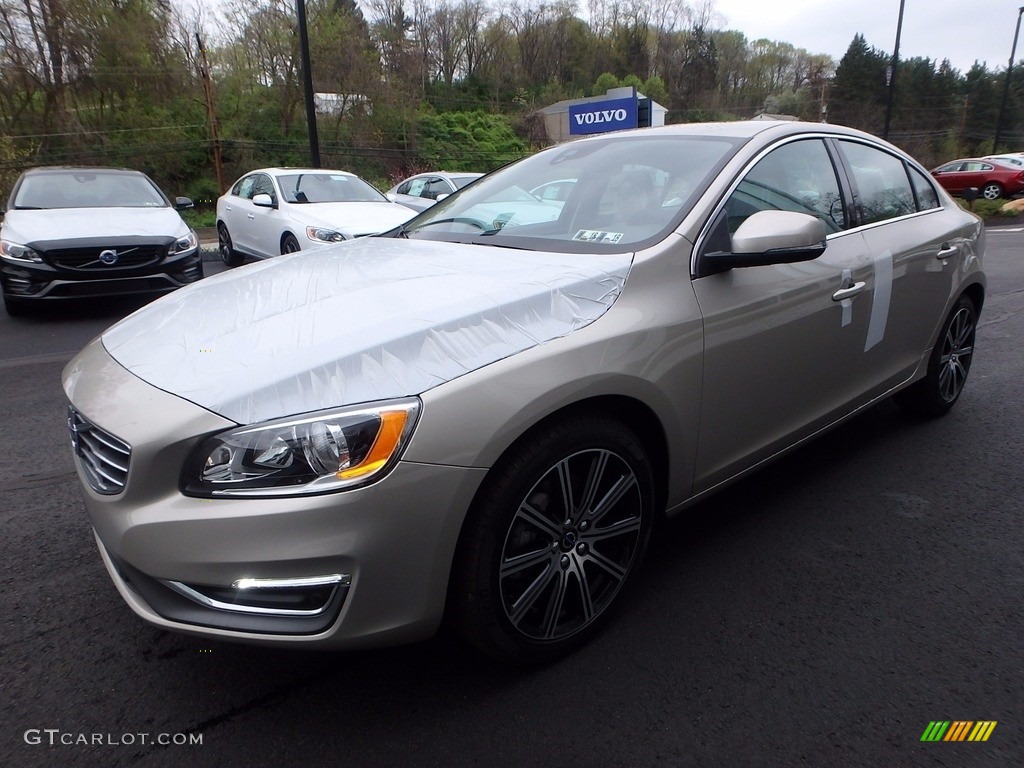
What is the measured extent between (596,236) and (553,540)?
1108mm

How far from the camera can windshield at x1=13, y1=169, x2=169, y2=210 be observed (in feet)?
24.9

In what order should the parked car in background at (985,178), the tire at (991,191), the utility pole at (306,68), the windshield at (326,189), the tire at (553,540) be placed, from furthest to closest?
the tire at (991,191)
the parked car in background at (985,178)
the utility pole at (306,68)
the windshield at (326,189)
the tire at (553,540)

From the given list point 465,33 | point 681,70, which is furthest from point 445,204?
point 681,70

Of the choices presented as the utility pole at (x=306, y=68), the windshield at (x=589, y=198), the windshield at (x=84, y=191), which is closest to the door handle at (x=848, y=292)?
the windshield at (x=589, y=198)

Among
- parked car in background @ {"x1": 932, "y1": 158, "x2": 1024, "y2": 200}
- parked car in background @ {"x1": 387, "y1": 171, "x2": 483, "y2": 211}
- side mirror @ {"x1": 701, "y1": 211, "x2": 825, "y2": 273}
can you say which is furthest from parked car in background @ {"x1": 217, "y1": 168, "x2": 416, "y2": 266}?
parked car in background @ {"x1": 932, "y1": 158, "x2": 1024, "y2": 200}

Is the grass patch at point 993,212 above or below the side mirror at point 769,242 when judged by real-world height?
below

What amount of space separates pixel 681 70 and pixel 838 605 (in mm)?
81058

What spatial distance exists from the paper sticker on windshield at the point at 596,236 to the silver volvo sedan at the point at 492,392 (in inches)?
0.5

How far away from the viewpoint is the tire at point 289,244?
8439 millimetres

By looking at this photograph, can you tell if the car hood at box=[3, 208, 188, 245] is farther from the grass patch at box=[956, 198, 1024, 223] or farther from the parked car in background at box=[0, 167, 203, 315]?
the grass patch at box=[956, 198, 1024, 223]

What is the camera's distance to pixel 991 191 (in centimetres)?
2391

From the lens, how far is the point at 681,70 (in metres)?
74.9

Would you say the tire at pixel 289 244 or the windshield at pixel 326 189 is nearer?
the tire at pixel 289 244
